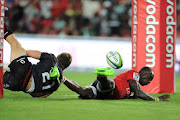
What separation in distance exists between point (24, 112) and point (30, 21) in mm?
13551

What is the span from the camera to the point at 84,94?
7.66 metres

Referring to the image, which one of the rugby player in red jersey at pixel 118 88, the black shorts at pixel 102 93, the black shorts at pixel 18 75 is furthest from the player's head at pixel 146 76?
the black shorts at pixel 18 75

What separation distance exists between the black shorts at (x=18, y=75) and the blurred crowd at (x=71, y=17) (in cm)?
1087

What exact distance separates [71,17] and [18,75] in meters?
12.2

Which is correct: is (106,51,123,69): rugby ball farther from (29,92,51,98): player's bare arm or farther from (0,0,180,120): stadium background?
(0,0,180,120): stadium background

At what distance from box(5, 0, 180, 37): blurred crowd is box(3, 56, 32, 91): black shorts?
10.9 m

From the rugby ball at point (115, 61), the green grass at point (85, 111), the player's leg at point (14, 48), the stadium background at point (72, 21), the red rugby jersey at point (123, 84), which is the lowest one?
the green grass at point (85, 111)

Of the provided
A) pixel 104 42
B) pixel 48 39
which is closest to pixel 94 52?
pixel 104 42

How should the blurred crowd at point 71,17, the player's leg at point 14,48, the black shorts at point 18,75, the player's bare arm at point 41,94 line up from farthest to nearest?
1. the blurred crowd at point 71,17
2. the player's bare arm at point 41,94
3. the player's leg at point 14,48
4. the black shorts at point 18,75

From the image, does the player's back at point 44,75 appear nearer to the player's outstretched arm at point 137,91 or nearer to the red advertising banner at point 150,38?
the player's outstretched arm at point 137,91

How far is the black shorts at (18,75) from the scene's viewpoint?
23.5 feet

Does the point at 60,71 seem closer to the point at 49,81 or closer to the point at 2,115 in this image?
the point at 49,81

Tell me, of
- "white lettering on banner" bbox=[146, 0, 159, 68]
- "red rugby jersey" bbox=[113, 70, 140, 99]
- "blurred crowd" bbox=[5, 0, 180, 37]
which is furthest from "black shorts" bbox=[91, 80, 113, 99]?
"blurred crowd" bbox=[5, 0, 180, 37]

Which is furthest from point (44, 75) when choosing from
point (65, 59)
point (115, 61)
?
point (115, 61)
